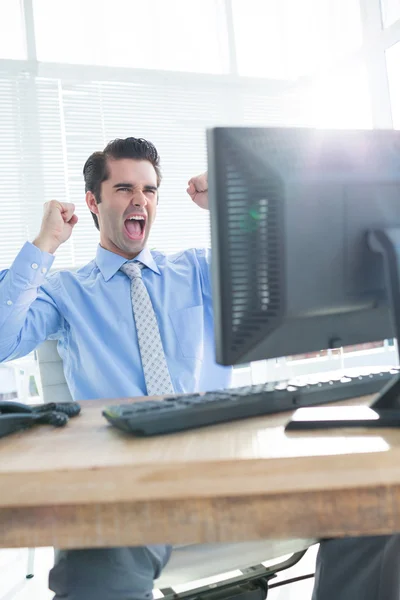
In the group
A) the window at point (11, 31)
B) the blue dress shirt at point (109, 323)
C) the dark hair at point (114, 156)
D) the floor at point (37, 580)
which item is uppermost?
the window at point (11, 31)

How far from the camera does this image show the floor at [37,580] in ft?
6.53

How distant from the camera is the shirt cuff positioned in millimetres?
1497

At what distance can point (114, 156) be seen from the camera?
6.32ft

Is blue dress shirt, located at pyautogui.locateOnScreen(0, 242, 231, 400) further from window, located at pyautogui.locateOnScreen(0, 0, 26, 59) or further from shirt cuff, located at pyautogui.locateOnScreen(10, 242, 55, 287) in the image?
window, located at pyautogui.locateOnScreen(0, 0, 26, 59)

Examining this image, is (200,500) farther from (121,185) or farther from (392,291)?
(121,185)

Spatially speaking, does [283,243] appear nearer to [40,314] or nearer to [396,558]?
[396,558]

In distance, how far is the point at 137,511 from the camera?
60 centimetres

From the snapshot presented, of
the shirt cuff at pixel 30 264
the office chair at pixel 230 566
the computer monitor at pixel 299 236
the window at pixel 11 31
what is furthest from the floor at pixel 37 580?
the window at pixel 11 31

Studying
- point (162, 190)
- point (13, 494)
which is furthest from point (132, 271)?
point (162, 190)

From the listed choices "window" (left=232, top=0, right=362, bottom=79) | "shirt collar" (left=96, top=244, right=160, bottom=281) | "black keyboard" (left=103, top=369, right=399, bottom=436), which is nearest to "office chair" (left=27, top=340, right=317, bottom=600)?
"black keyboard" (left=103, top=369, right=399, bottom=436)

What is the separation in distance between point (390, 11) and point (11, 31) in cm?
251

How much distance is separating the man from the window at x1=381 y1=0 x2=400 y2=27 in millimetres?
2737

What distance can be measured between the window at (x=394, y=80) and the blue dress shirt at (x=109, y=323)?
2696 millimetres

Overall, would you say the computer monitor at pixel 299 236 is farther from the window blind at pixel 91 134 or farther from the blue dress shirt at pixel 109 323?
the window blind at pixel 91 134
